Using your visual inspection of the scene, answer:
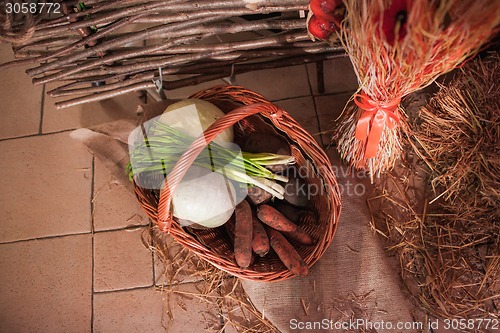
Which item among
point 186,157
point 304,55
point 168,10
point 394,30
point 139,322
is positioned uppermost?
point 168,10

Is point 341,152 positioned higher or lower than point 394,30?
lower

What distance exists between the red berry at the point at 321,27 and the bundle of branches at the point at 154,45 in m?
0.23

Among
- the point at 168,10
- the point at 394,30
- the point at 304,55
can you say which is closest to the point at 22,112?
the point at 168,10

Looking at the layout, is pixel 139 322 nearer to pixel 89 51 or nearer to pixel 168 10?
pixel 89 51

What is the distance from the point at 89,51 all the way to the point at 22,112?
2.03 ft

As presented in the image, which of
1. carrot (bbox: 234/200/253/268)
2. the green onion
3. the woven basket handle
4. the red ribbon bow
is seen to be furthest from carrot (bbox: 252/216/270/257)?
the red ribbon bow

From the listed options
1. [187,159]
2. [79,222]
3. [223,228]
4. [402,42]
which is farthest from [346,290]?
[79,222]

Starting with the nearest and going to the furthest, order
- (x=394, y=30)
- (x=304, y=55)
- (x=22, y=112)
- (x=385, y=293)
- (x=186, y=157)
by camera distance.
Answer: (x=394, y=30) < (x=186, y=157) < (x=385, y=293) < (x=304, y=55) < (x=22, y=112)

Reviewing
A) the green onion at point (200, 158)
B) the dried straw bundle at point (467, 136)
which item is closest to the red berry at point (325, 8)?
the green onion at point (200, 158)

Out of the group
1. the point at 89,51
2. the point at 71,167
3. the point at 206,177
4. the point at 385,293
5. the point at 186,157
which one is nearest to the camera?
the point at 186,157

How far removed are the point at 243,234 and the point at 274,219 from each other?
0.11 meters

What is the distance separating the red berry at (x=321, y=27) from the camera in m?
1.12

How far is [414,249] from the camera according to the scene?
1437 millimetres

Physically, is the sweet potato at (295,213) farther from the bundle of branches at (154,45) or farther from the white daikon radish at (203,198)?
the bundle of branches at (154,45)
